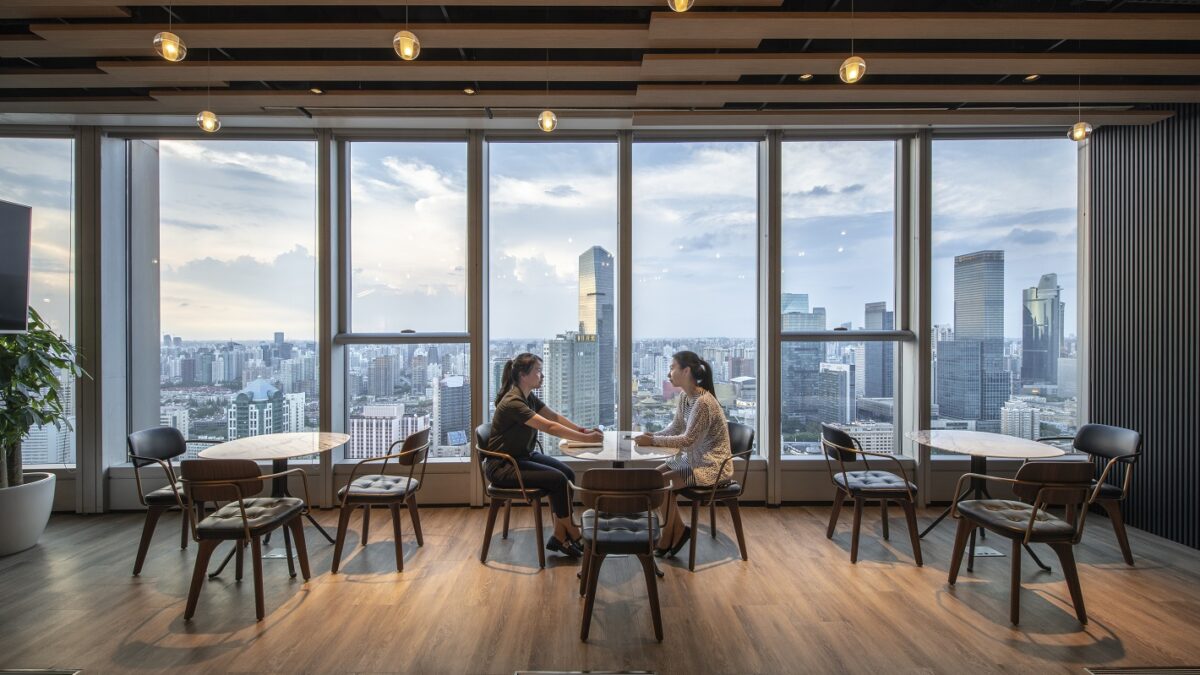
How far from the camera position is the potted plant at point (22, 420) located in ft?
13.5

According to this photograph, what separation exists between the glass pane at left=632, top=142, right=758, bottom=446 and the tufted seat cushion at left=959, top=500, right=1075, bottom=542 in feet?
7.48

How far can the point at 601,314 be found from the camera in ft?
18.1

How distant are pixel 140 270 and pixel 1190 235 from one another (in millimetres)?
10065

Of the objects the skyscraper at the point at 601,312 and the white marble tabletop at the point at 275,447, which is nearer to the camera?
the white marble tabletop at the point at 275,447

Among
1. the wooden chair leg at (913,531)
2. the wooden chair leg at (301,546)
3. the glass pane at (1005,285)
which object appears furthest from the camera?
the glass pane at (1005,285)

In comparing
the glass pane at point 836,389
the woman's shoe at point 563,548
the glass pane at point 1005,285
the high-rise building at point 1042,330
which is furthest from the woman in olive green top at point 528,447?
the high-rise building at point 1042,330

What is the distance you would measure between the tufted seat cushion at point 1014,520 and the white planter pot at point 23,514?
7.24m

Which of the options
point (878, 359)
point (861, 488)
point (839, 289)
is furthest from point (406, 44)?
point (878, 359)

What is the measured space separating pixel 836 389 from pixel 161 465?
616 cm

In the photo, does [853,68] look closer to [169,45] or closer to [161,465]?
[169,45]

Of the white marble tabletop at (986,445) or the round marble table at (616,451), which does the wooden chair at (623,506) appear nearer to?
the round marble table at (616,451)

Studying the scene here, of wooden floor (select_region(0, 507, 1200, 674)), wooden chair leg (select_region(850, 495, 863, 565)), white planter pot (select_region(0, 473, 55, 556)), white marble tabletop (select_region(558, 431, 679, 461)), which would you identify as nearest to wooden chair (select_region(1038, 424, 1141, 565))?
wooden floor (select_region(0, 507, 1200, 674))

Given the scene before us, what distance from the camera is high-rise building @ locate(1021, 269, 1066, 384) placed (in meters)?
5.41

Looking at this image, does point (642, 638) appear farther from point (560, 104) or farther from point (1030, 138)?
point (1030, 138)
